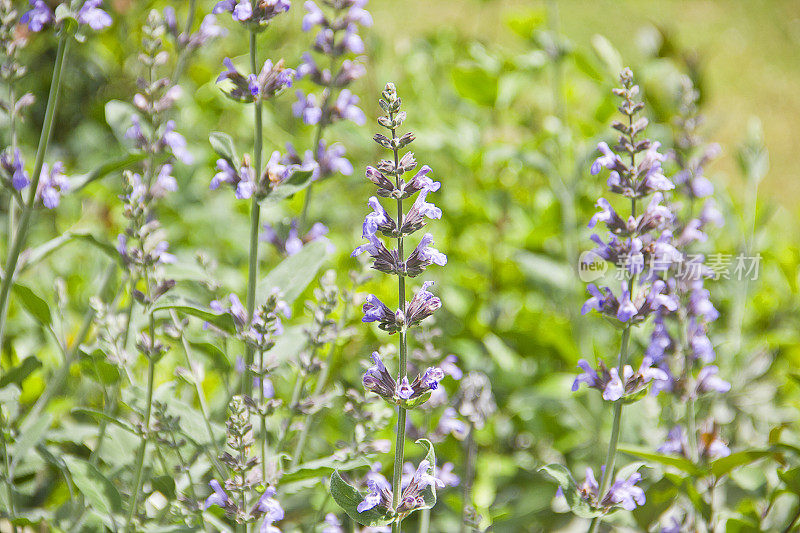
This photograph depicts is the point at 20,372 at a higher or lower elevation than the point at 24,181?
lower

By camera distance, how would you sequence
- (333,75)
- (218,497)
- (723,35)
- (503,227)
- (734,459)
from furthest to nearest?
(723,35)
(503,227)
(333,75)
(734,459)
(218,497)

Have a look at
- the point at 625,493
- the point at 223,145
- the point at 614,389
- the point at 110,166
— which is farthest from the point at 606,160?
the point at 110,166

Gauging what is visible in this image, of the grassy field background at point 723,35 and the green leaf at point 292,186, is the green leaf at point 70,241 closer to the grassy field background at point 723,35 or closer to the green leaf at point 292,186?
the green leaf at point 292,186

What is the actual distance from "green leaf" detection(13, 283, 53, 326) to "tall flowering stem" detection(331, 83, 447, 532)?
33.3 inches

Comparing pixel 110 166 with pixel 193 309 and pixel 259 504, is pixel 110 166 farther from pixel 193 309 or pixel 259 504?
pixel 259 504

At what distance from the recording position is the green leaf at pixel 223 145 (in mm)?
1488

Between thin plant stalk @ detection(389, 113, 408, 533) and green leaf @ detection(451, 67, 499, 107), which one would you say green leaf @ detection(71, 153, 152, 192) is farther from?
green leaf @ detection(451, 67, 499, 107)

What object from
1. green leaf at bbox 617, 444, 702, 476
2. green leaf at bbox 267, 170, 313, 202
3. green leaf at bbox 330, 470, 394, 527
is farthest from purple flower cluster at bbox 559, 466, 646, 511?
green leaf at bbox 267, 170, 313, 202

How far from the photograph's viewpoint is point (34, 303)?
66.8 inches

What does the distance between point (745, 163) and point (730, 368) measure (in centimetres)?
→ 78

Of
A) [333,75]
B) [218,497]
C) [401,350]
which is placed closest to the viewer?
[401,350]

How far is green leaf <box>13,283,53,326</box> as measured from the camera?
1678 millimetres

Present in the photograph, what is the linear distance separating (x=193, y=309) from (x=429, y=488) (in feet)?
1.86

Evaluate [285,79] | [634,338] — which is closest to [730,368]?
[634,338]
